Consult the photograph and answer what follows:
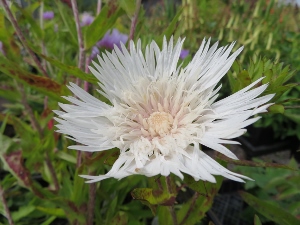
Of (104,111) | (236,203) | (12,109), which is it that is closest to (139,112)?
(104,111)

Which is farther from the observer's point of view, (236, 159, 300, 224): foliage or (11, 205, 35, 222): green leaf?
Answer: (11, 205, 35, 222): green leaf

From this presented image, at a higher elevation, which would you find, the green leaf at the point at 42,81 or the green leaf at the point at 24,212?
the green leaf at the point at 42,81

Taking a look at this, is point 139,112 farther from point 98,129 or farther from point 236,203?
point 236,203

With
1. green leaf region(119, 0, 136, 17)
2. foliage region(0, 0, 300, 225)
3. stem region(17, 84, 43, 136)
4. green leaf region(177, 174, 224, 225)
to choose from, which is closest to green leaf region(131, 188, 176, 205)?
foliage region(0, 0, 300, 225)

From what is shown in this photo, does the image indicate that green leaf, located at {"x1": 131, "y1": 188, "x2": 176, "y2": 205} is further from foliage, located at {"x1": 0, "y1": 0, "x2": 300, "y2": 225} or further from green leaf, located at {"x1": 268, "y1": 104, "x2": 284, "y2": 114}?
green leaf, located at {"x1": 268, "y1": 104, "x2": 284, "y2": 114}

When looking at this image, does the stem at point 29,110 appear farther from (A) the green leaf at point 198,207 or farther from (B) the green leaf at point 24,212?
(A) the green leaf at point 198,207

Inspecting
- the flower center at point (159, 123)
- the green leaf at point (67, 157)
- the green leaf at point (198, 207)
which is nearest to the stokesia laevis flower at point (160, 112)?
the flower center at point (159, 123)

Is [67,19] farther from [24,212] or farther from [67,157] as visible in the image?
[24,212]
